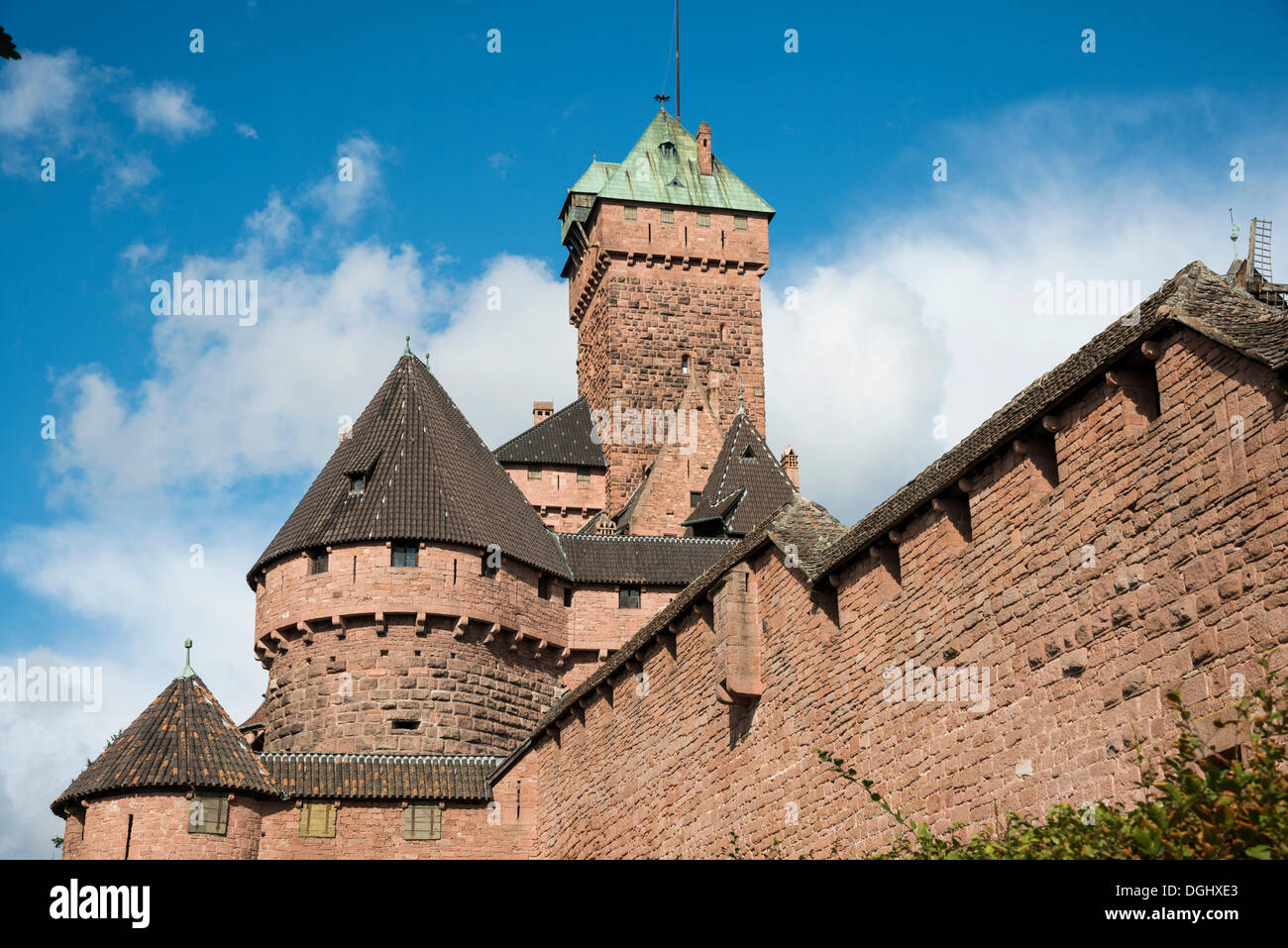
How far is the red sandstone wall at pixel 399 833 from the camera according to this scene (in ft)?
78.9

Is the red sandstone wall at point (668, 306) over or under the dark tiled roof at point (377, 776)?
over

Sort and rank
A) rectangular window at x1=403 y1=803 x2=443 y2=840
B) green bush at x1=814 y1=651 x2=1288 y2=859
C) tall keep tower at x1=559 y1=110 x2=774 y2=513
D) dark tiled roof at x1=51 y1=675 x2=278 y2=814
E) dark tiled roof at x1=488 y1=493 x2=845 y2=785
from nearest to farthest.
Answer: green bush at x1=814 y1=651 x2=1288 y2=859 → dark tiled roof at x1=488 y1=493 x2=845 y2=785 → dark tiled roof at x1=51 y1=675 x2=278 y2=814 → rectangular window at x1=403 y1=803 x2=443 y2=840 → tall keep tower at x1=559 y1=110 x2=774 y2=513

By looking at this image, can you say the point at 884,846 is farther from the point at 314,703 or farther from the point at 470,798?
the point at 314,703

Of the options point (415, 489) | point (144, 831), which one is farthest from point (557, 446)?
point (144, 831)

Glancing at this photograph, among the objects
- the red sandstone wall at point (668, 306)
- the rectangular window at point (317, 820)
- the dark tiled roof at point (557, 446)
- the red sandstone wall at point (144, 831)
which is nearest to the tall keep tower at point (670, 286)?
the red sandstone wall at point (668, 306)

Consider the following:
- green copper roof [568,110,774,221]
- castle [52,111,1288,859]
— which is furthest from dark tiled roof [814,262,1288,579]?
green copper roof [568,110,774,221]

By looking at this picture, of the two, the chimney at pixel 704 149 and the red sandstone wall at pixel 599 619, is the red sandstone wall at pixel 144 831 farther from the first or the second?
the chimney at pixel 704 149

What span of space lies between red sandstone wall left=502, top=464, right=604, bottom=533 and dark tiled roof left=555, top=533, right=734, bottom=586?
29.5 ft

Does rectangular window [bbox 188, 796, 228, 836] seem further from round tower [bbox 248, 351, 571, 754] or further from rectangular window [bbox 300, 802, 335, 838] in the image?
round tower [bbox 248, 351, 571, 754]

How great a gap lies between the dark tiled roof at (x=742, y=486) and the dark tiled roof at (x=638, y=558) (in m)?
1.93

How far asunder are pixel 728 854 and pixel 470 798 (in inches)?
406

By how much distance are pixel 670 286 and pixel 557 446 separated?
743 centimetres

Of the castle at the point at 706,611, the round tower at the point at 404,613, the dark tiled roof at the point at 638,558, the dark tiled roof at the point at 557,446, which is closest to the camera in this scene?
the castle at the point at 706,611

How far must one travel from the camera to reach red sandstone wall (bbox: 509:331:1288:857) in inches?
356
